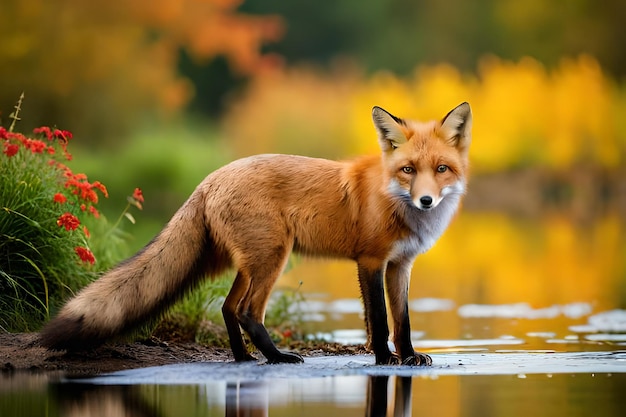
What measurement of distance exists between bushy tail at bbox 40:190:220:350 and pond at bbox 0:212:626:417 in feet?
0.86

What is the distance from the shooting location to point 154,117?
71.6ft

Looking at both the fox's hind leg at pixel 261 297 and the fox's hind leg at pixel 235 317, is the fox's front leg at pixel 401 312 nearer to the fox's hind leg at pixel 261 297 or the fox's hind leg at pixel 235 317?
the fox's hind leg at pixel 261 297

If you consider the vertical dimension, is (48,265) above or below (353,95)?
below

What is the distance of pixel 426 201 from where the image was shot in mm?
6348

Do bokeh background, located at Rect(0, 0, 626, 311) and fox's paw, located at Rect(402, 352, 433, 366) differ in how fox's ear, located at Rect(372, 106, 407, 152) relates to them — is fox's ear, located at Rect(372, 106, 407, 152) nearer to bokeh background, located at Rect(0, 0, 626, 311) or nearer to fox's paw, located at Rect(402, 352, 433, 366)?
fox's paw, located at Rect(402, 352, 433, 366)

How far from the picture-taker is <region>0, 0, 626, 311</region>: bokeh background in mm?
18031

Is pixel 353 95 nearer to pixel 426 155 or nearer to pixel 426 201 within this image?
pixel 426 155

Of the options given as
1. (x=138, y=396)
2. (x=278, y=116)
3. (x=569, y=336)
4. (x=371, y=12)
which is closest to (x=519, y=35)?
(x=371, y=12)

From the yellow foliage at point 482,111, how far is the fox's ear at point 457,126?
17373 mm

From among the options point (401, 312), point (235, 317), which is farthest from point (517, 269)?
point (235, 317)

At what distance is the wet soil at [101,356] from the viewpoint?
259 inches

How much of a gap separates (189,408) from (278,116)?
19710 mm

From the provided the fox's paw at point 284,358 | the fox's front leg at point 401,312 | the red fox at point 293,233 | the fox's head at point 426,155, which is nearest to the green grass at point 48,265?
the red fox at point 293,233

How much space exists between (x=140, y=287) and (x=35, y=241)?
47.5 inches
